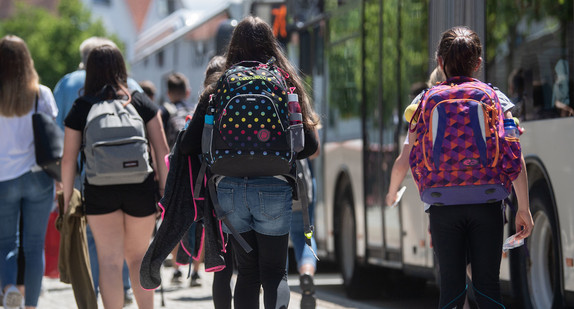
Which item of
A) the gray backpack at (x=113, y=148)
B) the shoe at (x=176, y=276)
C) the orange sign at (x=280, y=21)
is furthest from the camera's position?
the orange sign at (x=280, y=21)

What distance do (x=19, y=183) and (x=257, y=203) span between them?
8.64ft

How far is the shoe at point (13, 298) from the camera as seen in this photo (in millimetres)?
7492

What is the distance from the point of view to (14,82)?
7.61m

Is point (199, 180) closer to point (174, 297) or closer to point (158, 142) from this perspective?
point (158, 142)

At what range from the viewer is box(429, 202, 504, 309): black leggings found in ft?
17.3

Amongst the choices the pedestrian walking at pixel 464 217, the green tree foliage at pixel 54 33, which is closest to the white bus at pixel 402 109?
the pedestrian walking at pixel 464 217

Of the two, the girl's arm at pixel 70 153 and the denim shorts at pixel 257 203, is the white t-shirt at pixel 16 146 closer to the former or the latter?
the girl's arm at pixel 70 153

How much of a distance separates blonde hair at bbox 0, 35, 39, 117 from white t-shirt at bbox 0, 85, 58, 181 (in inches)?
2.1

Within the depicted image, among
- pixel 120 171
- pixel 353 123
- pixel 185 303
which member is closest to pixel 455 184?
pixel 120 171

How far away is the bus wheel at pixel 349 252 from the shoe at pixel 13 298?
461 cm

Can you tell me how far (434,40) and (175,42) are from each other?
2257 centimetres

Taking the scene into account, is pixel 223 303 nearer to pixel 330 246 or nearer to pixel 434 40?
pixel 434 40

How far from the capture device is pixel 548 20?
24.4ft

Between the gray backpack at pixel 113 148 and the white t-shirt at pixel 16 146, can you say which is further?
the white t-shirt at pixel 16 146
